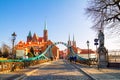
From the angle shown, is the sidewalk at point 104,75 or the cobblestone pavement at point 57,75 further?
the cobblestone pavement at point 57,75

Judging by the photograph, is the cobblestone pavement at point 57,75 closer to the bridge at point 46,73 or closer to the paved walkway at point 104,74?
the bridge at point 46,73

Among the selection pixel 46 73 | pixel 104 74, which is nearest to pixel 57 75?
pixel 46 73

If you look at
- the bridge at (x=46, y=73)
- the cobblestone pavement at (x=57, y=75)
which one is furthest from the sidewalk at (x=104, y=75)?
the cobblestone pavement at (x=57, y=75)

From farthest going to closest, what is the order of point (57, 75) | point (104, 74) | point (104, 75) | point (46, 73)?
point (46, 73), point (104, 74), point (57, 75), point (104, 75)

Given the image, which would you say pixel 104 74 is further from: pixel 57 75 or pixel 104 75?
pixel 57 75

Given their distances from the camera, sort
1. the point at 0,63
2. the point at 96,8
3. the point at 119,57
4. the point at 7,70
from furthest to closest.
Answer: the point at 119,57, the point at 96,8, the point at 7,70, the point at 0,63

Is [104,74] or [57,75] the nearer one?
[57,75]

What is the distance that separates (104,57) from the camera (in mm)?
39688

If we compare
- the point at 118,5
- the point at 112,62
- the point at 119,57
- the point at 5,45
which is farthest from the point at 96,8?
the point at 5,45

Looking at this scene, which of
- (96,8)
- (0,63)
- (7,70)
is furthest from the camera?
(96,8)

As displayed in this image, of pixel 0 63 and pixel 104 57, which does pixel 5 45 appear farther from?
pixel 0 63

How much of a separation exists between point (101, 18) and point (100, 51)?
37.9ft

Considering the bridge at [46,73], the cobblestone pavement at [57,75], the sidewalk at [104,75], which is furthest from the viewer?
the bridge at [46,73]

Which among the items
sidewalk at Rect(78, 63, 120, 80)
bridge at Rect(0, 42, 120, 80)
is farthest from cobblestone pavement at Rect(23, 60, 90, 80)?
sidewalk at Rect(78, 63, 120, 80)
